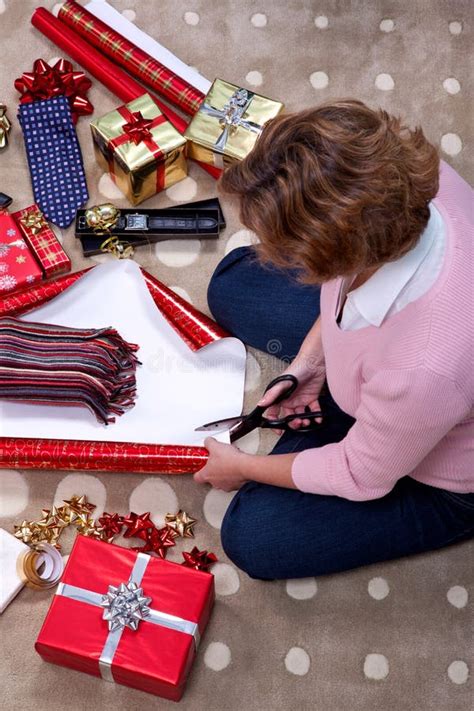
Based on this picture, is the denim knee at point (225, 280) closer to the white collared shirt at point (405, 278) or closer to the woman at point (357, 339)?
the woman at point (357, 339)

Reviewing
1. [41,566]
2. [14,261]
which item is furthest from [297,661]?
[14,261]

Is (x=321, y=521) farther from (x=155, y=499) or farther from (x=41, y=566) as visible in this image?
(x=41, y=566)

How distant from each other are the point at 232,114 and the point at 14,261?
1.76ft

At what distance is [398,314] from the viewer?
3.35ft

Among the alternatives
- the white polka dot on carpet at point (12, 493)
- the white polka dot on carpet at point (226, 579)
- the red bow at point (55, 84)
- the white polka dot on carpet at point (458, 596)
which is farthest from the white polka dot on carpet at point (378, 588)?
the red bow at point (55, 84)

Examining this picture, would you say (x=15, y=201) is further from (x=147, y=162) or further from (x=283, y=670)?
(x=283, y=670)

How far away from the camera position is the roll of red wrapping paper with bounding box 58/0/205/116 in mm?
1764

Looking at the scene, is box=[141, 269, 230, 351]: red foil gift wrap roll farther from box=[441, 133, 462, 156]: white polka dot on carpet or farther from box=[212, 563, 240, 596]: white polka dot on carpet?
box=[441, 133, 462, 156]: white polka dot on carpet

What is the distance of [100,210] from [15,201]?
22 cm

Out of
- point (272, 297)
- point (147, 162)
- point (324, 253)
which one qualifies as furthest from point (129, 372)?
point (324, 253)

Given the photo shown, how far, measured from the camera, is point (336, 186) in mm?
884

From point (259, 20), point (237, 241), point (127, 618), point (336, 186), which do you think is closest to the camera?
point (336, 186)

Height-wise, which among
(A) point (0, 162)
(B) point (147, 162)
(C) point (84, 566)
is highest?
(B) point (147, 162)

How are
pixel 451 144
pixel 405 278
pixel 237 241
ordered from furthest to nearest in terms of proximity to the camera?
pixel 451 144 < pixel 237 241 < pixel 405 278
